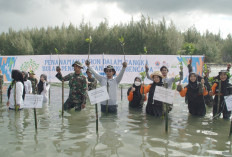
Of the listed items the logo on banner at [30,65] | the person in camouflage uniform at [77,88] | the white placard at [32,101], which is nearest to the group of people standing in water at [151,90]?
the person in camouflage uniform at [77,88]

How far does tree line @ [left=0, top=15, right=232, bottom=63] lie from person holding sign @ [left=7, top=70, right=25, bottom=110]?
725 inches

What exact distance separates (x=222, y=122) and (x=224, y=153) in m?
2.52

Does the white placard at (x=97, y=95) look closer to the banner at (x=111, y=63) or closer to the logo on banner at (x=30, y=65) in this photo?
the banner at (x=111, y=63)

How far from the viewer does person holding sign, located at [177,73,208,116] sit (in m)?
7.02

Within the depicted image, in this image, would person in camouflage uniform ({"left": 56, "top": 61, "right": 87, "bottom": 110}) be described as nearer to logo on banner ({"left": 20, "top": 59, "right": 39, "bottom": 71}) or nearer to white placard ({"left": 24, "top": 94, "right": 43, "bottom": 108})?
white placard ({"left": 24, "top": 94, "right": 43, "bottom": 108})

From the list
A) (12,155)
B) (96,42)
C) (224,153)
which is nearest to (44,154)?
(12,155)

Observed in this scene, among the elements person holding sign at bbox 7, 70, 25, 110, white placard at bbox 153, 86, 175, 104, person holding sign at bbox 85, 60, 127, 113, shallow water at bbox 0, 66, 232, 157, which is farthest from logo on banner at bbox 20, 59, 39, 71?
white placard at bbox 153, 86, 175, 104

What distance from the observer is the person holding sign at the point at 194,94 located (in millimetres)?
7024

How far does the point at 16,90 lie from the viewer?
274 inches

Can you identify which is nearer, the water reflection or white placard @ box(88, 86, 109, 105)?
the water reflection

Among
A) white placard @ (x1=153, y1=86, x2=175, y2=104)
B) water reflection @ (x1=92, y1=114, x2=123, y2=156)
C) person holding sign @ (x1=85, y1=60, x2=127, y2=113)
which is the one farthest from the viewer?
person holding sign @ (x1=85, y1=60, x2=127, y2=113)

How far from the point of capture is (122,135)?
5500 mm

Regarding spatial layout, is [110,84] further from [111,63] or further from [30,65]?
[30,65]

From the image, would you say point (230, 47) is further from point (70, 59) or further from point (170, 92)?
point (170, 92)
